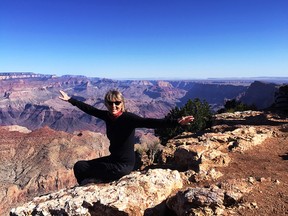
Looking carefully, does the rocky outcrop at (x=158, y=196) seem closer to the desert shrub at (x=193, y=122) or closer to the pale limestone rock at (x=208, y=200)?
the pale limestone rock at (x=208, y=200)

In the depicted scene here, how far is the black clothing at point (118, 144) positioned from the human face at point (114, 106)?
0.21 metres

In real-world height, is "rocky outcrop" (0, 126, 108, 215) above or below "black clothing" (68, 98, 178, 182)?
below

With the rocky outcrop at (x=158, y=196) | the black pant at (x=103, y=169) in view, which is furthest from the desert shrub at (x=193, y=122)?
the black pant at (x=103, y=169)

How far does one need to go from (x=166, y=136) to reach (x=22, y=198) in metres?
55.5

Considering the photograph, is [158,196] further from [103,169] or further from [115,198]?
[103,169]

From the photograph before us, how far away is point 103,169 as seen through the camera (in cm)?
1005

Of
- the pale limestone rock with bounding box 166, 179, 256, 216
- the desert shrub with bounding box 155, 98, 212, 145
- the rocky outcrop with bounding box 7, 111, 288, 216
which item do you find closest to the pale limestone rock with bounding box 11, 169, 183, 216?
the rocky outcrop with bounding box 7, 111, 288, 216

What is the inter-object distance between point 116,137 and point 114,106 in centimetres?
109

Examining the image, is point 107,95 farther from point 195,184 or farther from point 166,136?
point 166,136

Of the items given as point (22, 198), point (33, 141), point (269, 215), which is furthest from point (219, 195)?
point (33, 141)

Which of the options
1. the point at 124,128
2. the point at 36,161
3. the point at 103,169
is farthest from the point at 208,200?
the point at 36,161

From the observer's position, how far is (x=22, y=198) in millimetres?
79438

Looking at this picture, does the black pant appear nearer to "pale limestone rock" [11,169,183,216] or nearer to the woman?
the woman

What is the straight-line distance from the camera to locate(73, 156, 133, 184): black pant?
32.6 ft
